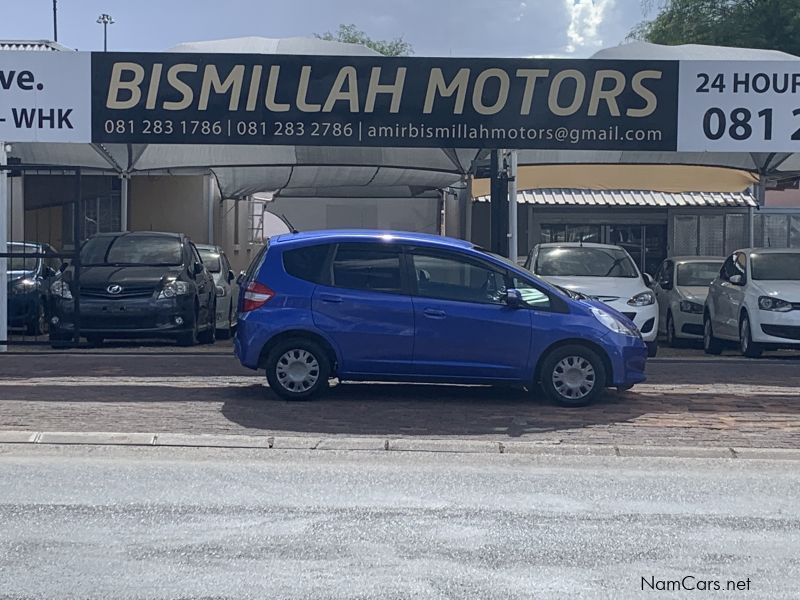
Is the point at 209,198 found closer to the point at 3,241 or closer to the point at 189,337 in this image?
the point at 189,337

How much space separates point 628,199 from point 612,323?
1928 centimetres

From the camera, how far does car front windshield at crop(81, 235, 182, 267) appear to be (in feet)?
54.4

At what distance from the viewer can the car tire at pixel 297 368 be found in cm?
1068

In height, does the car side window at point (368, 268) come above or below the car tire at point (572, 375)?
above

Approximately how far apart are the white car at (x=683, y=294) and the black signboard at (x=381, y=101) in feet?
Result: 13.7

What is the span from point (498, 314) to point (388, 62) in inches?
195

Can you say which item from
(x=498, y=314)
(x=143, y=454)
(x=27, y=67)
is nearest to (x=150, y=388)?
(x=143, y=454)

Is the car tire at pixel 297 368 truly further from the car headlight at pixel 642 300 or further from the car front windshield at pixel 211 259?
the car front windshield at pixel 211 259

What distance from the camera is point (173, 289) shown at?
1565cm

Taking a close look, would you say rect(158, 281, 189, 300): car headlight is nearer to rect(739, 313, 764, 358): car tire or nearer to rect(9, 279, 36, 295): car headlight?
rect(9, 279, 36, 295): car headlight

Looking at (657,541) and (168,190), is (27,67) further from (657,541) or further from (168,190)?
(168,190)

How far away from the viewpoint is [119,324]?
1541cm

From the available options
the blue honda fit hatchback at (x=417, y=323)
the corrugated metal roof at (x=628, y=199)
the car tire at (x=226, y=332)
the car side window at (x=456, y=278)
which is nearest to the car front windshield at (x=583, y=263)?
the car tire at (x=226, y=332)

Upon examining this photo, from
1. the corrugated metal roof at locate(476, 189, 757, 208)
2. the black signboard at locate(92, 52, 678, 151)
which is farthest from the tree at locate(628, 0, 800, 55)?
the black signboard at locate(92, 52, 678, 151)
